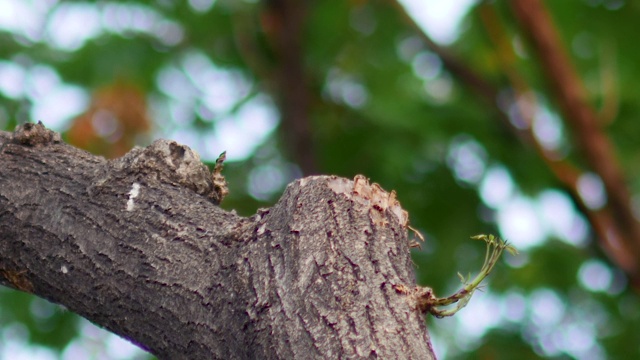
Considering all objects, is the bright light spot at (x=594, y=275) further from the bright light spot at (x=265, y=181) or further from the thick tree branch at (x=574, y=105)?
the bright light spot at (x=265, y=181)

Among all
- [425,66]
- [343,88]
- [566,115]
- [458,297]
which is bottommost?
[458,297]

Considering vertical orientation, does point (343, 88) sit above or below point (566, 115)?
above

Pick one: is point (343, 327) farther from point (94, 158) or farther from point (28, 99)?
point (28, 99)

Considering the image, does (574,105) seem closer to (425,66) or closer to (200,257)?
(425,66)

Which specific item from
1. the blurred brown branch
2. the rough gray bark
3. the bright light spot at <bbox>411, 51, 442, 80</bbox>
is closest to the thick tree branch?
the blurred brown branch

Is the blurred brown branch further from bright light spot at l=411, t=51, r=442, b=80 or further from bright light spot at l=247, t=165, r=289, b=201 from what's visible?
bright light spot at l=247, t=165, r=289, b=201

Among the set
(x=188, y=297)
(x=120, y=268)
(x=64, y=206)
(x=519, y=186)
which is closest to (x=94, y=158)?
(x=64, y=206)

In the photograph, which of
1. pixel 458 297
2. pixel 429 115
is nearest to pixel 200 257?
pixel 458 297

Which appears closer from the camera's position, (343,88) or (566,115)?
(566,115)
